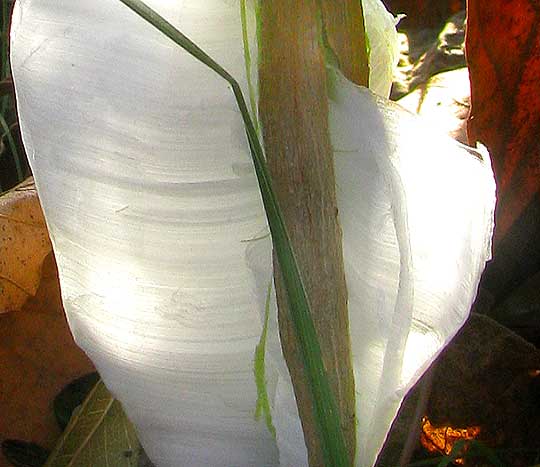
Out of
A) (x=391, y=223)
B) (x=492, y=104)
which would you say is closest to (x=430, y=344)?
(x=391, y=223)

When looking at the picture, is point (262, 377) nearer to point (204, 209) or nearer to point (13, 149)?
point (204, 209)

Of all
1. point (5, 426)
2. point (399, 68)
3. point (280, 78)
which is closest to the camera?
point (280, 78)

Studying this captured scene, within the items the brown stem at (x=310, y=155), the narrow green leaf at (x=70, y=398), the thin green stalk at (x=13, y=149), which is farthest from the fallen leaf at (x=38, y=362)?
the brown stem at (x=310, y=155)

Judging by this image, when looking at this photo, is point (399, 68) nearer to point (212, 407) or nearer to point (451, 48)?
point (451, 48)

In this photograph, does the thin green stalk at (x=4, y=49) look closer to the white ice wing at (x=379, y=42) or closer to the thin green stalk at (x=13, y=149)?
the thin green stalk at (x=13, y=149)

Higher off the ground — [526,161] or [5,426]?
[526,161]

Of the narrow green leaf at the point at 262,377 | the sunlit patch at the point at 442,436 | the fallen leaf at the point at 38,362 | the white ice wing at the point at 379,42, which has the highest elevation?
the white ice wing at the point at 379,42
